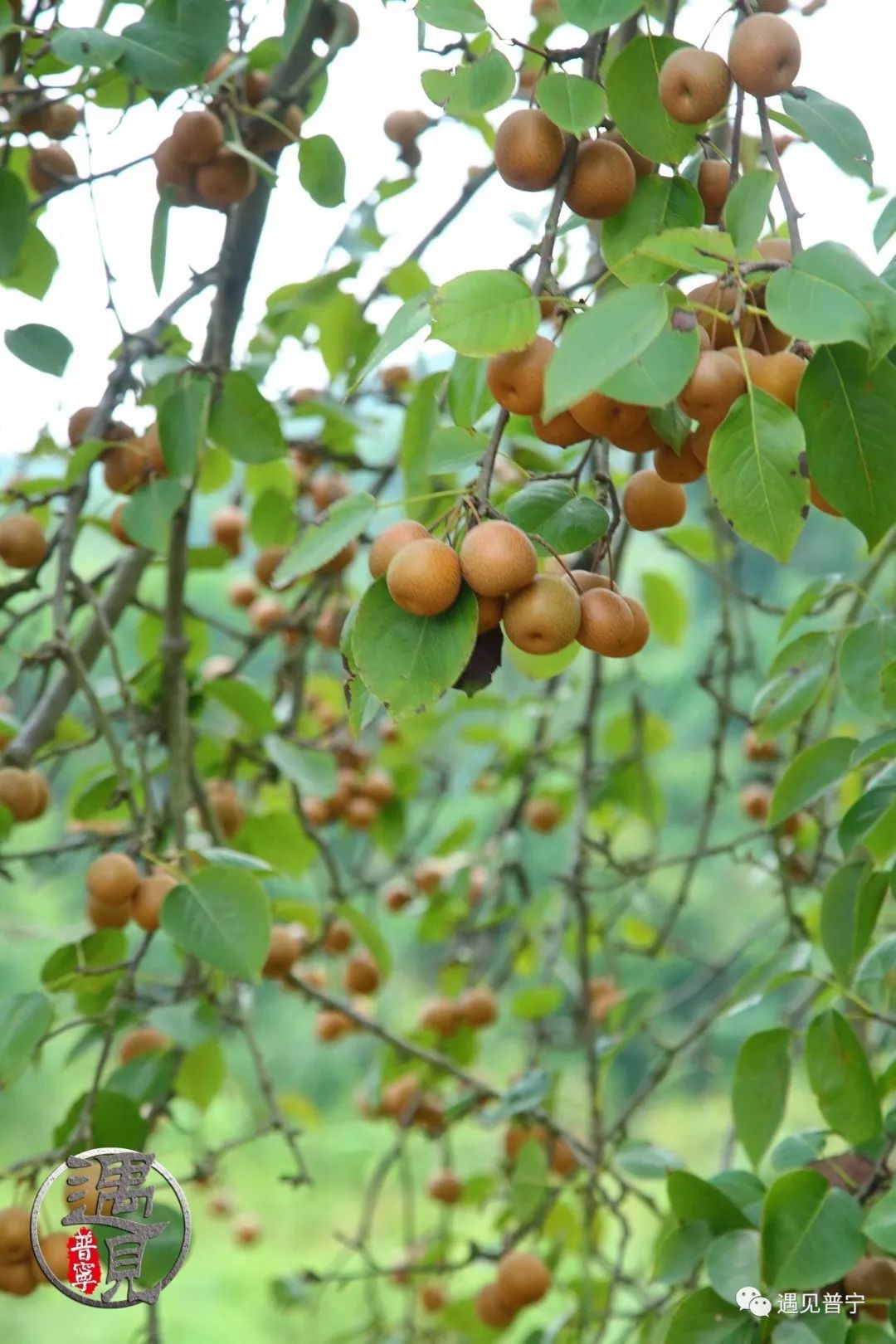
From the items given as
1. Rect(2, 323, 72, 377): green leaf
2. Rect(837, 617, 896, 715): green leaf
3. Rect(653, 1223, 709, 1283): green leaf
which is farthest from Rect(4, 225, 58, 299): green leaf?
Rect(653, 1223, 709, 1283): green leaf

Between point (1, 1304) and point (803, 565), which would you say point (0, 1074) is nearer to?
point (1, 1304)

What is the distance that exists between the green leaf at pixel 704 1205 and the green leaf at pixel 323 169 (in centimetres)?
51

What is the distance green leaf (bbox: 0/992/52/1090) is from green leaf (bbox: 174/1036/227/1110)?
0.19m

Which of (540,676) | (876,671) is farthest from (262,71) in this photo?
(876,671)

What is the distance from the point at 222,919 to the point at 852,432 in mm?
350

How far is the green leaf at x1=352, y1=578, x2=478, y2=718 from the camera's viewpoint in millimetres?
395

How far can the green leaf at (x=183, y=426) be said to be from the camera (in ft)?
2.29

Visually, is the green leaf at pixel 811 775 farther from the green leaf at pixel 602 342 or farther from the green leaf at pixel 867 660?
the green leaf at pixel 602 342

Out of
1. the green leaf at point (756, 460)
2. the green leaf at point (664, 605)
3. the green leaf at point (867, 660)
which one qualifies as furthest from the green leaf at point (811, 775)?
the green leaf at point (664, 605)

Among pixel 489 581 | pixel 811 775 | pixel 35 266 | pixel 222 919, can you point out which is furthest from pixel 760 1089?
pixel 35 266

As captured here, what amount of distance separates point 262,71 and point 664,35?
1.29 ft

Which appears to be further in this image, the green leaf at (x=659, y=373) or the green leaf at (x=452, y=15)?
the green leaf at (x=452, y=15)

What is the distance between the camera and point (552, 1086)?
3.10 ft

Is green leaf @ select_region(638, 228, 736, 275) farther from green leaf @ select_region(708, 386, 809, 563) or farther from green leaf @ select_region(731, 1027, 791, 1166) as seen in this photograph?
green leaf @ select_region(731, 1027, 791, 1166)
